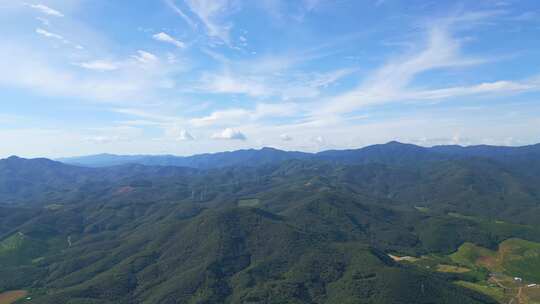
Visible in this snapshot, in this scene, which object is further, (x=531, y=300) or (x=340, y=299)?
(x=531, y=300)

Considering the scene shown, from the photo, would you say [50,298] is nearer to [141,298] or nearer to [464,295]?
[141,298]

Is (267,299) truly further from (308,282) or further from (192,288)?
(192,288)

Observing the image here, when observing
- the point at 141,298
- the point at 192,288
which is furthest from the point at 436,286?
the point at 141,298

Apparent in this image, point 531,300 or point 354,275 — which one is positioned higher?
point 354,275

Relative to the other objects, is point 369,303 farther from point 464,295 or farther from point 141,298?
point 141,298

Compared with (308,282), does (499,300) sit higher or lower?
lower

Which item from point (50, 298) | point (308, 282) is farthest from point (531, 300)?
point (50, 298)

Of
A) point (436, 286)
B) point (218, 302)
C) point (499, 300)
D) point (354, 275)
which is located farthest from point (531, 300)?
point (218, 302)

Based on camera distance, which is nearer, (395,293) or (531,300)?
(395,293)
